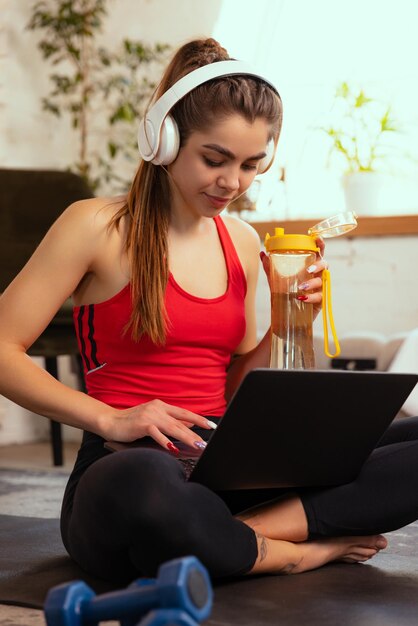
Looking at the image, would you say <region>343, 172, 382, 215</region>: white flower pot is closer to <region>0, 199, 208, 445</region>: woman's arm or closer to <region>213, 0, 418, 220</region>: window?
<region>213, 0, 418, 220</region>: window

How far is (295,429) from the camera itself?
1222 millimetres

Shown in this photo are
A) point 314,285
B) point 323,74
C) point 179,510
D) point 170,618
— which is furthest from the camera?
point 323,74

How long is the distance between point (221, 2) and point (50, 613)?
9.80ft

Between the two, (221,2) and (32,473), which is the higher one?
(221,2)

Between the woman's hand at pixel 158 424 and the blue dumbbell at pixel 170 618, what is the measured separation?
488mm

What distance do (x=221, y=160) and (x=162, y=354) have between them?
303 millimetres

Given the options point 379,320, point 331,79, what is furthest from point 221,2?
point 379,320

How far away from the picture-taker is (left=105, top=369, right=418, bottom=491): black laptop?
115cm

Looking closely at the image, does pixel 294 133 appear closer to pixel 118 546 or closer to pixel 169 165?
pixel 169 165

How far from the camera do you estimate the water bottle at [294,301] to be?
141 cm

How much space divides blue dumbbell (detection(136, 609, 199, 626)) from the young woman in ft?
1.58

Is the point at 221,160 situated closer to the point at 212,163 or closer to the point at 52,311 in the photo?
the point at 212,163

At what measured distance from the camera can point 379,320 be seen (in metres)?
3.16

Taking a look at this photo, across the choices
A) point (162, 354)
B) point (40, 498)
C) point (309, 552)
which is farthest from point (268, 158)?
point (40, 498)
